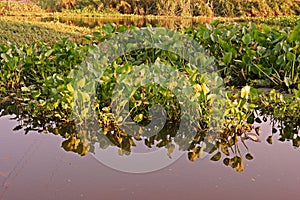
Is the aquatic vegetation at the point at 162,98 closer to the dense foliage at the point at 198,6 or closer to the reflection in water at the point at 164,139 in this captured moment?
the reflection in water at the point at 164,139

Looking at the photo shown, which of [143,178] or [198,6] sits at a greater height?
[143,178]

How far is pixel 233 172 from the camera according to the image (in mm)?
2680

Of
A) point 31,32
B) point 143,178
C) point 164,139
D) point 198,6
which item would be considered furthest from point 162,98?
point 198,6

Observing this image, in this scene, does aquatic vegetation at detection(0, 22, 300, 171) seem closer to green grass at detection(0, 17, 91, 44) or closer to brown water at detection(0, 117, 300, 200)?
brown water at detection(0, 117, 300, 200)

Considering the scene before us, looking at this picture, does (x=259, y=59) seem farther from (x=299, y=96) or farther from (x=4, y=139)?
(x=4, y=139)

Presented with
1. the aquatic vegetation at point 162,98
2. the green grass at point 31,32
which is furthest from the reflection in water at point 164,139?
the green grass at point 31,32

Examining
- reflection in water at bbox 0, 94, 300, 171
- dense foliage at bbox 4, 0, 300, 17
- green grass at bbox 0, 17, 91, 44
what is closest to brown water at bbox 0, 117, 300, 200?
reflection in water at bbox 0, 94, 300, 171

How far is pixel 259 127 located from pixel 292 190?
1.00 meters

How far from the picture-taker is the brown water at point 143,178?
240 centimetres

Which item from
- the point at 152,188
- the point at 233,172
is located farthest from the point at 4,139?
the point at 233,172

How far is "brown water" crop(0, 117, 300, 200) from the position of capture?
2402 mm

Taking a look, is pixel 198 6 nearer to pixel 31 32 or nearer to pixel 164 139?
pixel 31 32

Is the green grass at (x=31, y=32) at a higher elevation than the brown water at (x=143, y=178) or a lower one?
lower

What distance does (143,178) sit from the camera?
8.54ft
